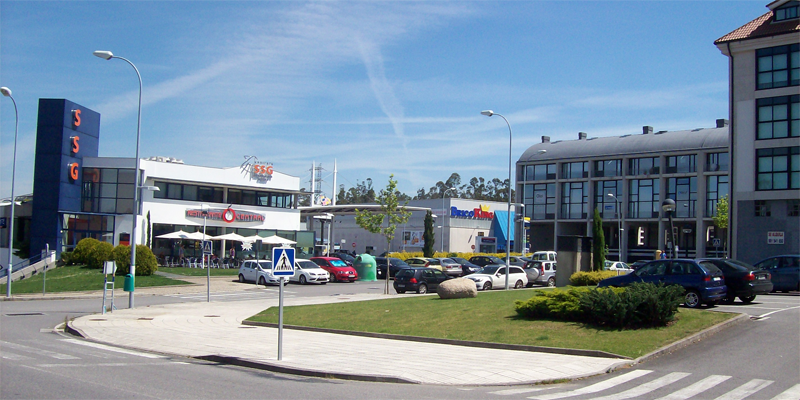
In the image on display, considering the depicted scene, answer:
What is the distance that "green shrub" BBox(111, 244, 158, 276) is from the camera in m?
40.0

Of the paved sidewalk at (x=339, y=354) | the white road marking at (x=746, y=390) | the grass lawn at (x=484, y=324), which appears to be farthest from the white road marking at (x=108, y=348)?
the white road marking at (x=746, y=390)

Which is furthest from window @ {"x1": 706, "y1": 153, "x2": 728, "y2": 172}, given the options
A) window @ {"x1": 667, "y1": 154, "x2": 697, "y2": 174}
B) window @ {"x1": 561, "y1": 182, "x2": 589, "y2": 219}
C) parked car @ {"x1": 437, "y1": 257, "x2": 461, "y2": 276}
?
parked car @ {"x1": 437, "y1": 257, "x2": 461, "y2": 276}

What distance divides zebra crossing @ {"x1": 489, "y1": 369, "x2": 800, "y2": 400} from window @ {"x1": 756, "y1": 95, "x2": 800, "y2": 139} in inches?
1286

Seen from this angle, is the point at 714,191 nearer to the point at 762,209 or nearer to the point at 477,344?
the point at 762,209

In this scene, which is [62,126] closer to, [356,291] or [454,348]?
[356,291]

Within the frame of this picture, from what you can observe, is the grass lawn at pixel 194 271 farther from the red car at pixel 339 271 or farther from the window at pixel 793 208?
the window at pixel 793 208

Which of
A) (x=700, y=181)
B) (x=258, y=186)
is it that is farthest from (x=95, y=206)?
(x=700, y=181)

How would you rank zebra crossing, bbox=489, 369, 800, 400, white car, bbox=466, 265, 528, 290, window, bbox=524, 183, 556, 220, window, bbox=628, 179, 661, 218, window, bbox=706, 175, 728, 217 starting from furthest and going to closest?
window, bbox=524, 183, 556, 220, window, bbox=628, 179, 661, 218, window, bbox=706, 175, 728, 217, white car, bbox=466, 265, 528, 290, zebra crossing, bbox=489, 369, 800, 400

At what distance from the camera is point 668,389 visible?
1026 cm

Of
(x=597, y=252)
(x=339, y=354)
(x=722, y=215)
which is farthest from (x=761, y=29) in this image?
(x=339, y=354)

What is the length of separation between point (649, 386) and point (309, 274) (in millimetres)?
32390

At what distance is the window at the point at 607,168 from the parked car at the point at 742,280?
52.7m

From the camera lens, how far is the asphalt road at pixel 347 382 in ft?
31.3

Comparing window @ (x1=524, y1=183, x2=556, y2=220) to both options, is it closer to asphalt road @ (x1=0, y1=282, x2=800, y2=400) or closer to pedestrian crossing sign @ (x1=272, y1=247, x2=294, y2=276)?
asphalt road @ (x1=0, y1=282, x2=800, y2=400)
